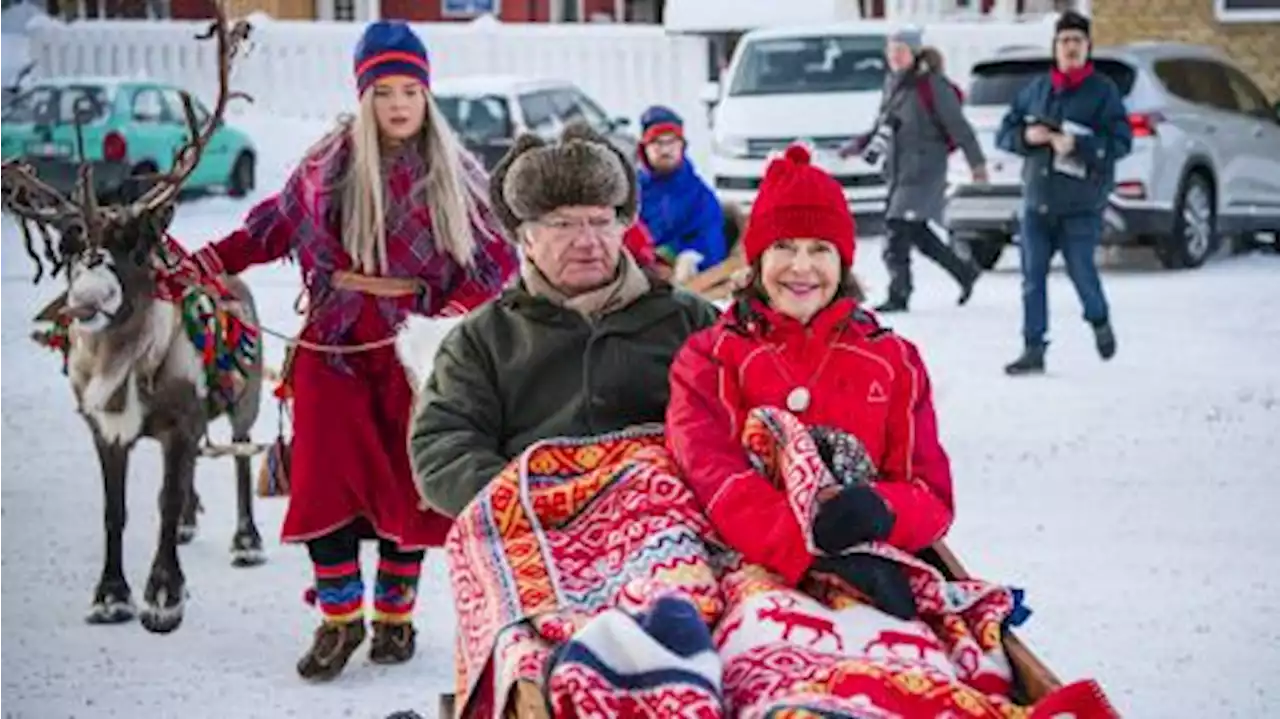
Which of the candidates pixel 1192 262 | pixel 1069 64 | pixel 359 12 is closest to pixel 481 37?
pixel 359 12

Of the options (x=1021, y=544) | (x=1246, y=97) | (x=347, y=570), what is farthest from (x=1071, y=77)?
(x=1246, y=97)

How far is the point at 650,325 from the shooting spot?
5117 mm

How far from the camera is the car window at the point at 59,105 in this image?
25062 mm

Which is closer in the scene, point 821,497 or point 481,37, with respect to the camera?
point 821,497

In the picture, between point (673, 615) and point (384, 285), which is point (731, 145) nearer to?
point (384, 285)

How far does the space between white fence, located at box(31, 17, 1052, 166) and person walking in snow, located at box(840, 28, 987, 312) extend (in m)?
13.3

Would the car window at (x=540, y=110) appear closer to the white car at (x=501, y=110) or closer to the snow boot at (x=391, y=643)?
the white car at (x=501, y=110)

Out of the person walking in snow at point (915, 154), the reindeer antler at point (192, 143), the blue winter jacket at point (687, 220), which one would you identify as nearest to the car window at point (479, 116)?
the person walking in snow at point (915, 154)

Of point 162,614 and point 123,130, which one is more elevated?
point 162,614

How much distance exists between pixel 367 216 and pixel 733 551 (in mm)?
2662

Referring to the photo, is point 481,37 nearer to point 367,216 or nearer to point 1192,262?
point 1192,262

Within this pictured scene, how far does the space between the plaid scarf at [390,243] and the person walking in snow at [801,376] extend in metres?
2.18

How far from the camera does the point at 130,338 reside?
7.50 meters

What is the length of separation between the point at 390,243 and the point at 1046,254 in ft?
22.2
